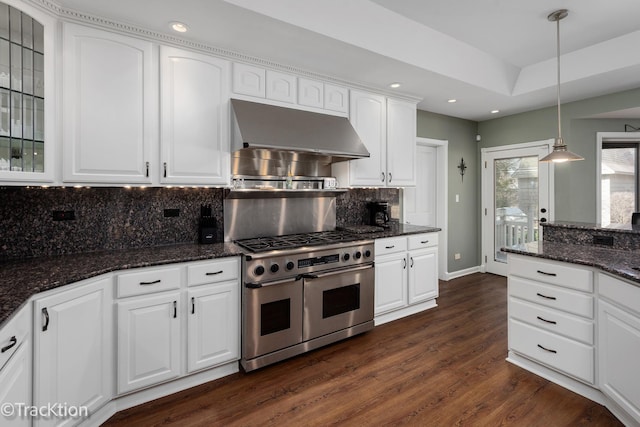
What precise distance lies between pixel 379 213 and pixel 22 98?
3.25 metres

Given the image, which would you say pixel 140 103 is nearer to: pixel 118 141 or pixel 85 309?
pixel 118 141

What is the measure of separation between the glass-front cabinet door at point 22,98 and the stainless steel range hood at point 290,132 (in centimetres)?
123

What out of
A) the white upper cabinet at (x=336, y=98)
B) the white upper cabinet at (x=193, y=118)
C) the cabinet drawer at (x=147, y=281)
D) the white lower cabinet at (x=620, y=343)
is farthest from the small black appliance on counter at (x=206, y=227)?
the white lower cabinet at (x=620, y=343)

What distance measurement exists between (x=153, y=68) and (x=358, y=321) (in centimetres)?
275

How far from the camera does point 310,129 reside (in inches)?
114

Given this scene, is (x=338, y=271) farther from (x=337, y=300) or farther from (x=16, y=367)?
(x=16, y=367)

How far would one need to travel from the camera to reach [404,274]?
3.49 meters

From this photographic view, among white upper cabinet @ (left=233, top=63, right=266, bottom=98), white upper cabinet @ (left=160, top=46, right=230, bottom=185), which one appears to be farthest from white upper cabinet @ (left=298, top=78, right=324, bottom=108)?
white upper cabinet @ (left=160, top=46, right=230, bottom=185)

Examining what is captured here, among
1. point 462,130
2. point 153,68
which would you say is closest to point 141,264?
point 153,68

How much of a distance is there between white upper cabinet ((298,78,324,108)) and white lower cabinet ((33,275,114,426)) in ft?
7.24

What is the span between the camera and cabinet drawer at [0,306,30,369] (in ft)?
3.89

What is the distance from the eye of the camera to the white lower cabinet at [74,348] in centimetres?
153

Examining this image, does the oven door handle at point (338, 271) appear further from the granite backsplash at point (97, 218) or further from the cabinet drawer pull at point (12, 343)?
the cabinet drawer pull at point (12, 343)

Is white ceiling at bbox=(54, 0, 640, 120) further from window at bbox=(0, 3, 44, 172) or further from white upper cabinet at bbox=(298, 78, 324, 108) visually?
window at bbox=(0, 3, 44, 172)
